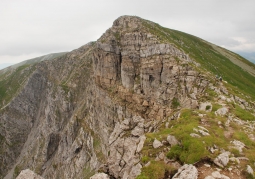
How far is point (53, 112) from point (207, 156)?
133 metres

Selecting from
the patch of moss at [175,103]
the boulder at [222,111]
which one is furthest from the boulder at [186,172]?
the patch of moss at [175,103]

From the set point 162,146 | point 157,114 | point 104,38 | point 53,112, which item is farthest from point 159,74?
point 53,112

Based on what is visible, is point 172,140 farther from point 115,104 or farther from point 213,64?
point 213,64

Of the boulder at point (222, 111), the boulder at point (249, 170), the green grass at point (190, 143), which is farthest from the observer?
the boulder at point (222, 111)

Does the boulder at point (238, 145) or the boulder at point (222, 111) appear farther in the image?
the boulder at point (222, 111)

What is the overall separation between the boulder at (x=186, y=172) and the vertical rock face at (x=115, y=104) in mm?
3565

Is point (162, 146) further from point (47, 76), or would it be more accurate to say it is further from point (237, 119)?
point (47, 76)

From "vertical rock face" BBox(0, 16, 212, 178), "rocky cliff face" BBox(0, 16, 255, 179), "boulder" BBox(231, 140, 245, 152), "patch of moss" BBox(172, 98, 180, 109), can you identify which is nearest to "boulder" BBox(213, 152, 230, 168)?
"boulder" BBox(231, 140, 245, 152)

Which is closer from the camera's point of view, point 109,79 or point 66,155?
point 109,79

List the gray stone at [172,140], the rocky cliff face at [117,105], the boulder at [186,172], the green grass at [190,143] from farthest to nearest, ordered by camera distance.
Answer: the rocky cliff face at [117,105] → the gray stone at [172,140] → the green grass at [190,143] → the boulder at [186,172]

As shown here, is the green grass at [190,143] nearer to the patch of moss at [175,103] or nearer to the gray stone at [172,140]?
the gray stone at [172,140]

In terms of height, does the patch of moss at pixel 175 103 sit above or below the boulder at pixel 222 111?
below

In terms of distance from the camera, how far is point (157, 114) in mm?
50469

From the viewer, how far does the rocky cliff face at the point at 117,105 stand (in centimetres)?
2719
